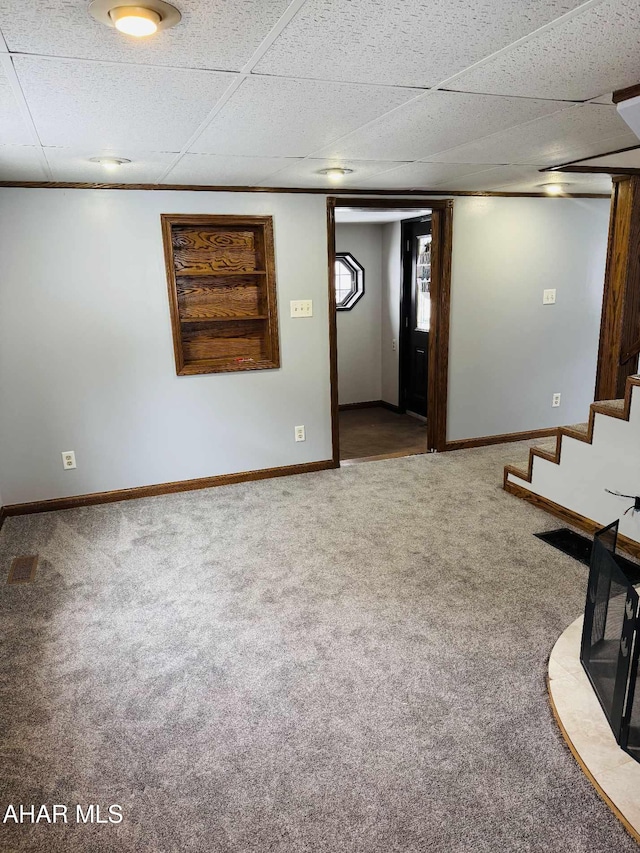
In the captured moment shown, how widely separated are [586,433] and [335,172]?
217cm

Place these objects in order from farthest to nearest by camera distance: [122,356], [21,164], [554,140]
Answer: [122,356] < [21,164] < [554,140]

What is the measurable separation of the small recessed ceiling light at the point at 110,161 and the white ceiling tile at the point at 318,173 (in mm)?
919

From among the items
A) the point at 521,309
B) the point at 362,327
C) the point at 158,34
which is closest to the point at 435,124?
the point at 158,34

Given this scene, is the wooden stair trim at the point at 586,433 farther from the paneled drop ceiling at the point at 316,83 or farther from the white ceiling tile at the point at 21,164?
the white ceiling tile at the point at 21,164

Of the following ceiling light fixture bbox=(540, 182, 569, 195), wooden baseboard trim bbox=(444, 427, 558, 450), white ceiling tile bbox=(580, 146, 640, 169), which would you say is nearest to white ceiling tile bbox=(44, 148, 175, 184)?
white ceiling tile bbox=(580, 146, 640, 169)

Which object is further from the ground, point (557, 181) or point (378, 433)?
point (557, 181)

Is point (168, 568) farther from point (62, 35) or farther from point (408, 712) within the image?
point (62, 35)

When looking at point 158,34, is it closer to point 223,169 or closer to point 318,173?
A: point 223,169

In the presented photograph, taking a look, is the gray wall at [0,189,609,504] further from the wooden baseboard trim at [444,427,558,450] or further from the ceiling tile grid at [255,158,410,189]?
the ceiling tile grid at [255,158,410,189]

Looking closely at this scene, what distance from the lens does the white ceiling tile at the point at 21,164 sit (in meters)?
2.70

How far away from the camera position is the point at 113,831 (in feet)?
5.38

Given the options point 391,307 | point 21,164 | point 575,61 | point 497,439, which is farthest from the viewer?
point 391,307

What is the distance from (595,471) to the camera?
3.36 m

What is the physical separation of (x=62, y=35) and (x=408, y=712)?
2305 mm
